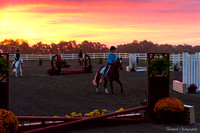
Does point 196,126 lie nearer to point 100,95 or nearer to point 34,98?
point 100,95

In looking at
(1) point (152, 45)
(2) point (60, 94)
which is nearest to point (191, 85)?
(2) point (60, 94)

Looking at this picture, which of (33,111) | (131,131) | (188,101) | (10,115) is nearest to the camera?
(10,115)

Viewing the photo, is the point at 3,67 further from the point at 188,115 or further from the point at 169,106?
the point at 188,115

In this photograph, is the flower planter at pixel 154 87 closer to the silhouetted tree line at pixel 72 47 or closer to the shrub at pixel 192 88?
the shrub at pixel 192 88

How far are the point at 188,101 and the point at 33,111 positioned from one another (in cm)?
611

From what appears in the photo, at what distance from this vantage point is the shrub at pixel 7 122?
570 centimetres

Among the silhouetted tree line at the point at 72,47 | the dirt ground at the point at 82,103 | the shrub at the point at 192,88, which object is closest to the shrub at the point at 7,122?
the dirt ground at the point at 82,103

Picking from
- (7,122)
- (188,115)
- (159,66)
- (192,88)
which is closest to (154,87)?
Answer: (159,66)

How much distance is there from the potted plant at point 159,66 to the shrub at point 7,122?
3743 mm

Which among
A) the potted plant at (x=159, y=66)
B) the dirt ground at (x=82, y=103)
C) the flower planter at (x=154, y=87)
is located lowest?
the dirt ground at (x=82, y=103)

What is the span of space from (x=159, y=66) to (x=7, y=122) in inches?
161

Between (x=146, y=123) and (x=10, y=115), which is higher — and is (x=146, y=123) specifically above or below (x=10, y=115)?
below

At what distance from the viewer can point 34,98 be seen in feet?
39.3

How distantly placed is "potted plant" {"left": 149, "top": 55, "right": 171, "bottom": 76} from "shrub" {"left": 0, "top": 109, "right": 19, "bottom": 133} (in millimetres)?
3743
